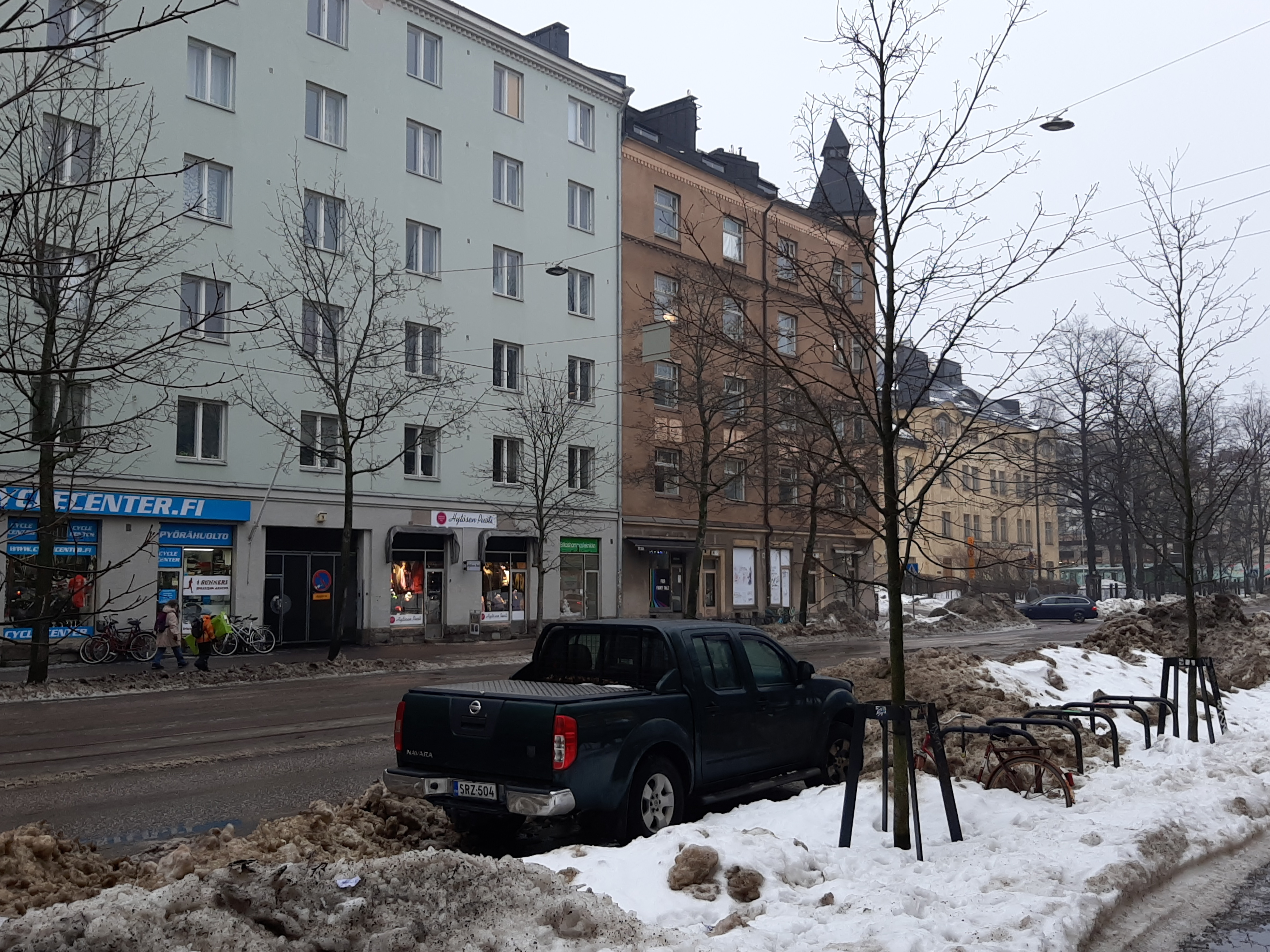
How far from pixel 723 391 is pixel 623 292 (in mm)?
6909

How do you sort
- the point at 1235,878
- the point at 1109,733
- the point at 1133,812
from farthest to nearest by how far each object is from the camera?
the point at 1109,733 → the point at 1133,812 → the point at 1235,878

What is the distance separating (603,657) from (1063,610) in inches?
1859

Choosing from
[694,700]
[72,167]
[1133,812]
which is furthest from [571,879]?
[72,167]

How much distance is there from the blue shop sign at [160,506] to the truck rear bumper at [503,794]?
58.3 feet

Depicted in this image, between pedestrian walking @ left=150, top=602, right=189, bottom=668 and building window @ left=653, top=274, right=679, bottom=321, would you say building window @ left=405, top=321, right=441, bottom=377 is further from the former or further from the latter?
pedestrian walking @ left=150, top=602, right=189, bottom=668

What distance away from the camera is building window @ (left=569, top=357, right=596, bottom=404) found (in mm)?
37031

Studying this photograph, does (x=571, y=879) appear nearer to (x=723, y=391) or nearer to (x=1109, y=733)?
(x=1109, y=733)

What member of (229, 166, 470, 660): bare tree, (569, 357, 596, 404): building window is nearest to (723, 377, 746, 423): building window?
(569, 357, 596, 404): building window

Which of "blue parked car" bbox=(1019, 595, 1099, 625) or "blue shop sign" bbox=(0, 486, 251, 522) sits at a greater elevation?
"blue shop sign" bbox=(0, 486, 251, 522)

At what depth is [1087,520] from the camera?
56.7 metres

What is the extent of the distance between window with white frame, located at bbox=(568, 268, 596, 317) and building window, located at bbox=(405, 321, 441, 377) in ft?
20.5

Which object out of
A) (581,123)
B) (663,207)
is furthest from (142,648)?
(663,207)

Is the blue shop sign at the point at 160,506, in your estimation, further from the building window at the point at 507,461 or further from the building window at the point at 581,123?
the building window at the point at 581,123

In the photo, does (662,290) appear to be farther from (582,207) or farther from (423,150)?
(423,150)
